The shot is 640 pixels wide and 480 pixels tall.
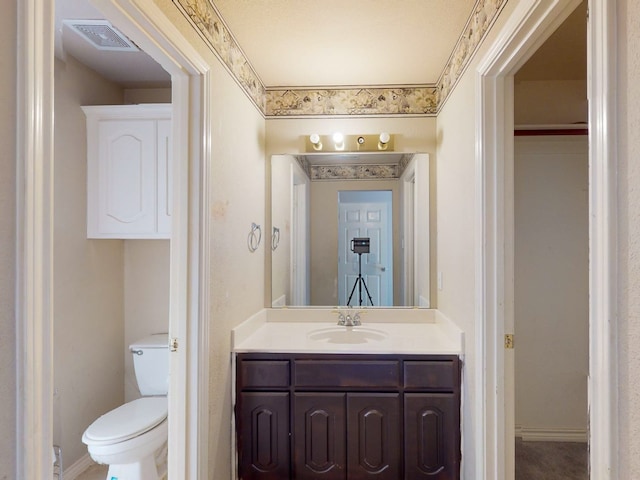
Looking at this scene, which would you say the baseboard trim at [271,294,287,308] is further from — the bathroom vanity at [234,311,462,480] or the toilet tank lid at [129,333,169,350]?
the toilet tank lid at [129,333,169,350]

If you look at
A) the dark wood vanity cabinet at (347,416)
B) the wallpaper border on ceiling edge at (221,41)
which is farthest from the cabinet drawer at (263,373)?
Result: the wallpaper border on ceiling edge at (221,41)

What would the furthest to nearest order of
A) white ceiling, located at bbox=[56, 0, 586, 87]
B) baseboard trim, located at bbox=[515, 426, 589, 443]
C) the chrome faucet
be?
baseboard trim, located at bbox=[515, 426, 589, 443] → the chrome faucet → white ceiling, located at bbox=[56, 0, 586, 87]

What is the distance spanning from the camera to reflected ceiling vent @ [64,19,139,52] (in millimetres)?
1817

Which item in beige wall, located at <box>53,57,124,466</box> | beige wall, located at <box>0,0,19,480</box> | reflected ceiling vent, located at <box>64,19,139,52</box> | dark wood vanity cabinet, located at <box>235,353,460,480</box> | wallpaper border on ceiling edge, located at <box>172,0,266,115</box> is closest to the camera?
beige wall, located at <box>0,0,19,480</box>

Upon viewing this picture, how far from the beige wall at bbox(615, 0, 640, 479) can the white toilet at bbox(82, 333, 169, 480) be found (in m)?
2.02

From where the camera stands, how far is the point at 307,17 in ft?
5.66

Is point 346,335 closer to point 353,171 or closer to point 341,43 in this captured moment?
point 353,171

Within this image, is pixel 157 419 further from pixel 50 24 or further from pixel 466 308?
pixel 50 24

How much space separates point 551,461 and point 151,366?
2.61 metres

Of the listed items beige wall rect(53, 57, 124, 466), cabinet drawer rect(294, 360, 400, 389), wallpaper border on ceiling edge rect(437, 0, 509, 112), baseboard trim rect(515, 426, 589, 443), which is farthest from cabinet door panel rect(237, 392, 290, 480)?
wallpaper border on ceiling edge rect(437, 0, 509, 112)

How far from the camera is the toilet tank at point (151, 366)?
2340mm

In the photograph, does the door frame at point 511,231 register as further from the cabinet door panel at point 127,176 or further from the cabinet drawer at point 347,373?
the cabinet door panel at point 127,176

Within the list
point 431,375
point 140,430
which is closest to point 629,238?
point 431,375

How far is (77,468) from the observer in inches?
89.0
